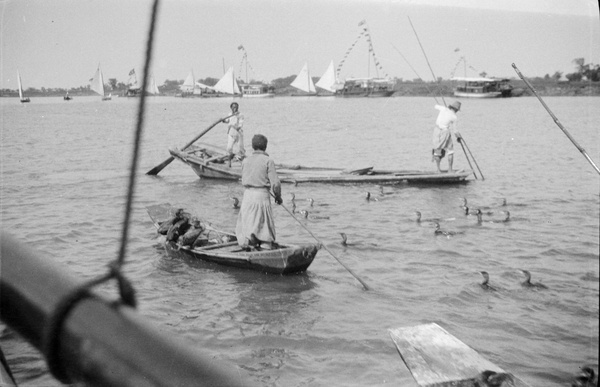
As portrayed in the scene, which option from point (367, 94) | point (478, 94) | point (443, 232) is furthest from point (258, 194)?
point (367, 94)

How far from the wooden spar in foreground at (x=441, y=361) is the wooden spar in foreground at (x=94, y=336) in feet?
10.9

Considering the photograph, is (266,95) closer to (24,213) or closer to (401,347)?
(24,213)

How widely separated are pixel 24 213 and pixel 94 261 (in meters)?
5.34

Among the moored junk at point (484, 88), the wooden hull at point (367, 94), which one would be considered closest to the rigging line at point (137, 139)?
the moored junk at point (484, 88)

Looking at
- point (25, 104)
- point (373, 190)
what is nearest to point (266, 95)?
point (25, 104)

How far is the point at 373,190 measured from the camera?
50.3ft

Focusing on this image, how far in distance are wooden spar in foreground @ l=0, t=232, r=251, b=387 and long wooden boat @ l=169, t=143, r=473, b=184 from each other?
14.3m

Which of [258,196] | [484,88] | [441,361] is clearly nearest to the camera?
[441,361]

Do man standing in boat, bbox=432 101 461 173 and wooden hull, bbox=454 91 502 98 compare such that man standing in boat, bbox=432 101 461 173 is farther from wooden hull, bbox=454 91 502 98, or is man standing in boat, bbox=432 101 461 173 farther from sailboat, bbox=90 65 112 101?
wooden hull, bbox=454 91 502 98

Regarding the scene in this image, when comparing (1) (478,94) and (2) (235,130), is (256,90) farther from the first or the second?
(2) (235,130)

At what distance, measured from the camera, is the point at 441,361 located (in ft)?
13.6

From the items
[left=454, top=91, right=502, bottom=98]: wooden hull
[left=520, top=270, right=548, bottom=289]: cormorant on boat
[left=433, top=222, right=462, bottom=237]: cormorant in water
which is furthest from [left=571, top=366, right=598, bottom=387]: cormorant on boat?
[left=454, top=91, right=502, bottom=98]: wooden hull

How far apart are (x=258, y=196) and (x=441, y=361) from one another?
375 cm

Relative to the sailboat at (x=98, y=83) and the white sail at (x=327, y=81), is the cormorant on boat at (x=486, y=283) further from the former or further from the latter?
the white sail at (x=327, y=81)
